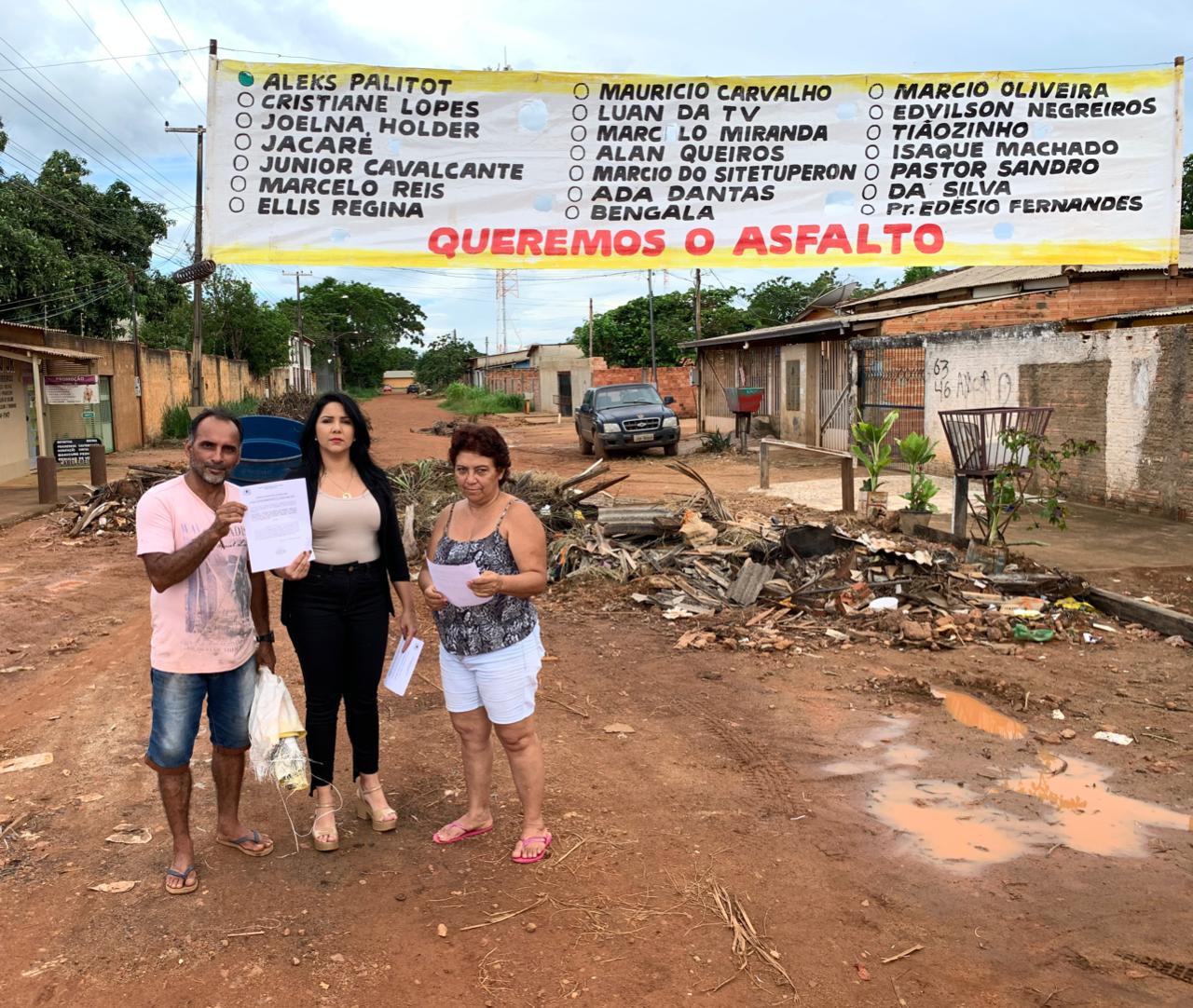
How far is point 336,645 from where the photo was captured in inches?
142

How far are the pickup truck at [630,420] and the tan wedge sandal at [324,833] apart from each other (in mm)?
17304

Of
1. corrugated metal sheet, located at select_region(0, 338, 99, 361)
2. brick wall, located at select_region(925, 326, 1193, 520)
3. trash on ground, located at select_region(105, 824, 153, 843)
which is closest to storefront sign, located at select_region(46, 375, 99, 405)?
corrugated metal sheet, located at select_region(0, 338, 99, 361)

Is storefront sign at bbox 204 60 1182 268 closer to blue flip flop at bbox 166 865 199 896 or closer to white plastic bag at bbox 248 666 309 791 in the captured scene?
white plastic bag at bbox 248 666 309 791

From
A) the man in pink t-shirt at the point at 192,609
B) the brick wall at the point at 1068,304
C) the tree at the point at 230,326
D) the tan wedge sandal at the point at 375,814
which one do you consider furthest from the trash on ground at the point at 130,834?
the tree at the point at 230,326

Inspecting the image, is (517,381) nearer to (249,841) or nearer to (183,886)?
(249,841)

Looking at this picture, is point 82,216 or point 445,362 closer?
point 82,216

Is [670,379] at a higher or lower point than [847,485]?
higher

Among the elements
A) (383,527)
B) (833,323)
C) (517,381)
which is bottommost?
(383,527)

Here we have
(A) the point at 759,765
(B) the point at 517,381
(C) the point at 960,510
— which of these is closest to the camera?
(A) the point at 759,765

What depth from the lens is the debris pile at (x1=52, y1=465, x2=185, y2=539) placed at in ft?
40.0

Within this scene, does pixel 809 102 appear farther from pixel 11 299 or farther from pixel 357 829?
pixel 11 299

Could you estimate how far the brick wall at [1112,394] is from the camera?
10.6m

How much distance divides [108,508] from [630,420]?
11.2 m

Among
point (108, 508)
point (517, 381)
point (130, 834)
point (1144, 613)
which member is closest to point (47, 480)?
point (108, 508)
